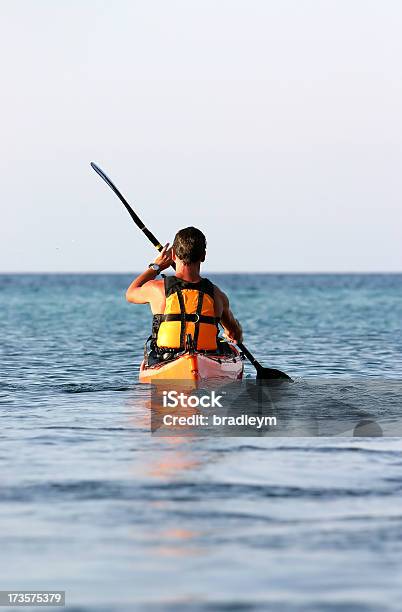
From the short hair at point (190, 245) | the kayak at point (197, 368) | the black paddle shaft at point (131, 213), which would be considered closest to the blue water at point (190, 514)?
the kayak at point (197, 368)

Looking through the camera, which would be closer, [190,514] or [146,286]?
[190,514]

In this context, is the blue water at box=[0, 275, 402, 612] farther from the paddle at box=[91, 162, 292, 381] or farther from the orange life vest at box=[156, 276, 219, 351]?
the paddle at box=[91, 162, 292, 381]

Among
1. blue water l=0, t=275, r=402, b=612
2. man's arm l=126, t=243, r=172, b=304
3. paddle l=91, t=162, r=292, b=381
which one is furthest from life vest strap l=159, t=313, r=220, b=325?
paddle l=91, t=162, r=292, b=381

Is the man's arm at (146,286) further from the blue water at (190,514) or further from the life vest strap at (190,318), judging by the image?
the blue water at (190,514)

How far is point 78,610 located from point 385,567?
1819mm

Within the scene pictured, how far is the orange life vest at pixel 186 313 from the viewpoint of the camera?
570 inches

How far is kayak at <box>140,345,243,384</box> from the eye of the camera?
14.5 m

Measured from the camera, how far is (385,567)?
22.5 feet

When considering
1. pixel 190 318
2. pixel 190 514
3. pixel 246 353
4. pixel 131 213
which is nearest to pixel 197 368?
pixel 190 318

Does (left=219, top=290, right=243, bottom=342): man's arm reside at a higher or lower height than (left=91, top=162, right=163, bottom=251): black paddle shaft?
lower

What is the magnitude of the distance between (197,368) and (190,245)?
4.93 feet

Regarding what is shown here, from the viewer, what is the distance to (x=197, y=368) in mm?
14477

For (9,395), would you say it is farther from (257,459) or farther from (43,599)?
(43,599)

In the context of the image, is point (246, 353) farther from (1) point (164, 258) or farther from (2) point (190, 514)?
(2) point (190, 514)
